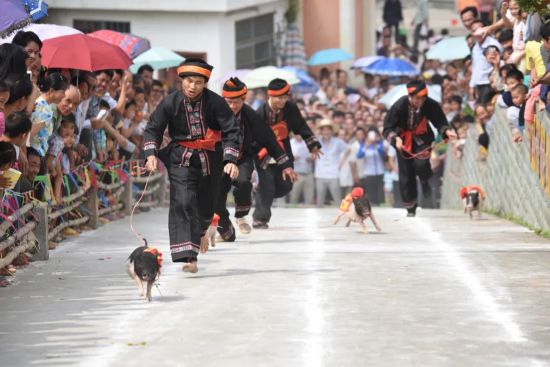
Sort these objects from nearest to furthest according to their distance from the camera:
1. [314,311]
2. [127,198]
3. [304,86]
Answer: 1. [314,311]
2. [127,198]
3. [304,86]

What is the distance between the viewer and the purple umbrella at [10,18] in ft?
42.0

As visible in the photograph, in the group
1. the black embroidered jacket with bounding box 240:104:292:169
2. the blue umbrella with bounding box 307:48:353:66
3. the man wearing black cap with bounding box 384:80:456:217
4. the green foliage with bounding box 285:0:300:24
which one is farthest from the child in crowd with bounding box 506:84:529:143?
the green foliage with bounding box 285:0:300:24

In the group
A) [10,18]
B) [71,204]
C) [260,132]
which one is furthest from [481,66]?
[10,18]

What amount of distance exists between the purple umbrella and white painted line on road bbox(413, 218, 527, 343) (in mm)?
4224

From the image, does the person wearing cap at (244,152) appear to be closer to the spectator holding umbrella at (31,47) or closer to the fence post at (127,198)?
the spectator holding umbrella at (31,47)

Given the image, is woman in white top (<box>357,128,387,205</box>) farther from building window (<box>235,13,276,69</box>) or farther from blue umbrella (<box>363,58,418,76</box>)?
building window (<box>235,13,276,69</box>)

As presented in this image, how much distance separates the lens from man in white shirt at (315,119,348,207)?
2706cm

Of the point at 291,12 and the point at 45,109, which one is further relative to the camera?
the point at 291,12

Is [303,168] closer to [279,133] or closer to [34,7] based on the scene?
[279,133]

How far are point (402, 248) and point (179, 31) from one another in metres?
19.6

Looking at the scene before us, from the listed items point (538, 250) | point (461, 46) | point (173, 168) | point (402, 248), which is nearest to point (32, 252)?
point (173, 168)

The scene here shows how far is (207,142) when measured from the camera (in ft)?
43.2

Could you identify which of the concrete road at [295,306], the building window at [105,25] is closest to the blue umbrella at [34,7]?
the concrete road at [295,306]

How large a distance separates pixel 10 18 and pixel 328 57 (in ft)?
78.6
